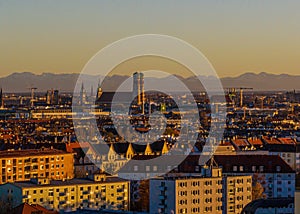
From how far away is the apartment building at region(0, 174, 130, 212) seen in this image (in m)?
19.6

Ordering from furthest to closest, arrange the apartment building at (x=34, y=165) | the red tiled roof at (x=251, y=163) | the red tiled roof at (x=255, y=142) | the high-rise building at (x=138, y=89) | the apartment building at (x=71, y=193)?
1. the high-rise building at (x=138, y=89)
2. the red tiled roof at (x=255, y=142)
3. the apartment building at (x=34, y=165)
4. the red tiled roof at (x=251, y=163)
5. the apartment building at (x=71, y=193)

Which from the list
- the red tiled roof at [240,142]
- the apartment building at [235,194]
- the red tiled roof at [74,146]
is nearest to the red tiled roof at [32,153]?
the red tiled roof at [74,146]

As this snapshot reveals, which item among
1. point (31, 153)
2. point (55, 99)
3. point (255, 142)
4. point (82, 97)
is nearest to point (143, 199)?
point (31, 153)

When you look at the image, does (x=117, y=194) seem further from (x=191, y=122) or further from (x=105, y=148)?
(x=191, y=122)

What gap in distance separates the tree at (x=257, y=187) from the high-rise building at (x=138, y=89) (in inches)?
1891

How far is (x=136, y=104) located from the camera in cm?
7631

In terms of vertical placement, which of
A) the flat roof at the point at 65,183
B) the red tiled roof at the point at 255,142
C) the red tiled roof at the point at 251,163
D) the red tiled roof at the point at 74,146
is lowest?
the flat roof at the point at 65,183

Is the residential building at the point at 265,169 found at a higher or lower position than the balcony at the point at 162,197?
higher

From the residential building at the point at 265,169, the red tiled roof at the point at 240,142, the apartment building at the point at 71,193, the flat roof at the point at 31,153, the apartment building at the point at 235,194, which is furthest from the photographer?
the red tiled roof at the point at 240,142

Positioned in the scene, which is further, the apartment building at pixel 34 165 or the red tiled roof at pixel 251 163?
the apartment building at pixel 34 165

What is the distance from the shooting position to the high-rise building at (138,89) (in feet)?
236

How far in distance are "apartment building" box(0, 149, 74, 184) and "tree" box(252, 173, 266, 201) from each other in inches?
180

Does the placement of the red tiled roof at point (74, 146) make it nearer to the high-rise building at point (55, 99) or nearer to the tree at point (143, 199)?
the tree at point (143, 199)

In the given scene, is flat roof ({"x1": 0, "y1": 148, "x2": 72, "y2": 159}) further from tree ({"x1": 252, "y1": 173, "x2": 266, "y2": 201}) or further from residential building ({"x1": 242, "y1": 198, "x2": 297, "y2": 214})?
residential building ({"x1": 242, "y1": 198, "x2": 297, "y2": 214})
